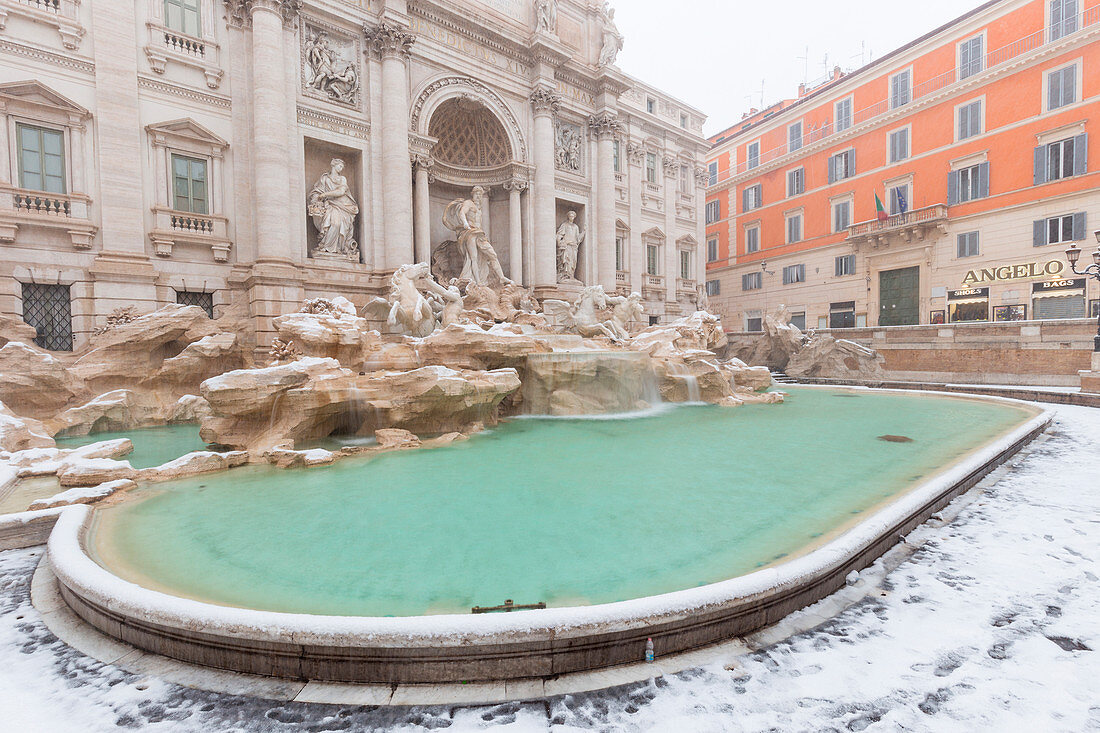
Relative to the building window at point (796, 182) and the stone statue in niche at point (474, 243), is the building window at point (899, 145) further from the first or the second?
the stone statue in niche at point (474, 243)

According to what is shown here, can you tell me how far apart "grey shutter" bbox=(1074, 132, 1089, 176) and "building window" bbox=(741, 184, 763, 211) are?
13.5 metres

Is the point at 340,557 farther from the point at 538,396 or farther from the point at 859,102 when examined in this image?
the point at 859,102

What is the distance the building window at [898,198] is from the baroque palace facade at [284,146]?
1343cm

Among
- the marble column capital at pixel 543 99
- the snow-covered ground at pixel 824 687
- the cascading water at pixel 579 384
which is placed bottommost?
the snow-covered ground at pixel 824 687

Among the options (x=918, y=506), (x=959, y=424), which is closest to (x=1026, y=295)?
(x=959, y=424)

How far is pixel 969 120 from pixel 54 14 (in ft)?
100

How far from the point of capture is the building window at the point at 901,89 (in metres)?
22.4

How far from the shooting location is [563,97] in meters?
19.4

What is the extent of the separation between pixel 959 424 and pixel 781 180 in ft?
78.0

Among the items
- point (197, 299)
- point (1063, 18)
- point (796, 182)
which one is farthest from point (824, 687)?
point (796, 182)

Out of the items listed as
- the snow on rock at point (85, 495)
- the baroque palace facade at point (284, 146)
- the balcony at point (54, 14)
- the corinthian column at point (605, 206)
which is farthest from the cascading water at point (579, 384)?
the balcony at point (54, 14)

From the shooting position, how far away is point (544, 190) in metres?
18.4

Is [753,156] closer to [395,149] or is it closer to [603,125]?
[603,125]

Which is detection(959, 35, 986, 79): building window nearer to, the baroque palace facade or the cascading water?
the baroque palace facade
